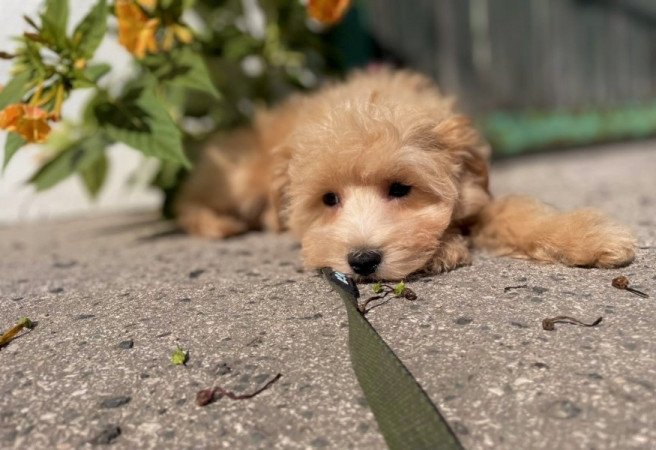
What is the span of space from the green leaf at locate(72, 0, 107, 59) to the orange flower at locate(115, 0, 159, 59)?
3.2 inches

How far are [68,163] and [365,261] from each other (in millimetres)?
2003

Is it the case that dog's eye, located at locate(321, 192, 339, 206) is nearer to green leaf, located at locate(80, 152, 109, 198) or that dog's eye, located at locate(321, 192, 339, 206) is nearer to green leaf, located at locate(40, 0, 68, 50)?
green leaf, located at locate(40, 0, 68, 50)

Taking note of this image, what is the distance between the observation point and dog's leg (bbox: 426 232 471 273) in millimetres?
2756

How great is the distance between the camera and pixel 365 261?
2658 millimetres

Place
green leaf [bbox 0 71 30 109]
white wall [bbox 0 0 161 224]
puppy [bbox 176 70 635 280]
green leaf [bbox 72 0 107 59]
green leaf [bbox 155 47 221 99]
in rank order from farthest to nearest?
white wall [bbox 0 0 161 224], green leaf [bbox 155 47 221 99], green leaf [bbox 72 0 107 59], green leaf [bbox 0 71 30 109], puppy [bbox 176 70 635 280]

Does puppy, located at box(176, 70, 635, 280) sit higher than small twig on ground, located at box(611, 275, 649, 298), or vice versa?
puppy, located at box(176, 70, 635, 280)

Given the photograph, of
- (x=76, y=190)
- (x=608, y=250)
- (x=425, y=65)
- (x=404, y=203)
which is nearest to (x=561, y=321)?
(x=608, y=250)

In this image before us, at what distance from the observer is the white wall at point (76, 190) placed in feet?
16.2

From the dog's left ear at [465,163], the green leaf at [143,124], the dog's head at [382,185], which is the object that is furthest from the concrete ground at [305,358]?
the green leaf at [143,124]

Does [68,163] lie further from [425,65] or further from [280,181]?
[425,65]

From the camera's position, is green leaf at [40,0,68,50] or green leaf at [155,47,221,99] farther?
green leaf at [155,47,221,99]

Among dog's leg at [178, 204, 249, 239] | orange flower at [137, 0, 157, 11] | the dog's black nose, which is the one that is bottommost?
dog's leg at [178, 204, 249, 239]

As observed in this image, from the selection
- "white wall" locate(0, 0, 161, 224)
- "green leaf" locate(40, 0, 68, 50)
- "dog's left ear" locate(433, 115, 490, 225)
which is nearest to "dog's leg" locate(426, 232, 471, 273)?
"dog's left ear" locate(433, 115, 490, 225)

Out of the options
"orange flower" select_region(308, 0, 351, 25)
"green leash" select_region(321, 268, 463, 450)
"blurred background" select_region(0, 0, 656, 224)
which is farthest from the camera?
"blurred background" select_region(0, 0, 656, 224)
